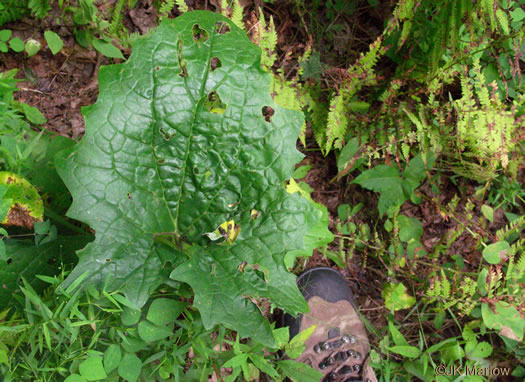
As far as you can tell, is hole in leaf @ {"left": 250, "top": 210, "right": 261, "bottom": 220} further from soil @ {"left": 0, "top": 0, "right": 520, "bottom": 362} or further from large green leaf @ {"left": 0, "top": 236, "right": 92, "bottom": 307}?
soil @ {"left": 0, "top": 0, "right": 520, "bottom": 362}

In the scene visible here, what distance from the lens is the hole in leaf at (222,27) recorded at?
178 cm

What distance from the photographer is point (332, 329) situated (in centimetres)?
270

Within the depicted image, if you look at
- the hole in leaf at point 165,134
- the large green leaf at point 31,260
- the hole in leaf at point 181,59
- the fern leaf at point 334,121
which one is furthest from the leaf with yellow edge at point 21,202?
the fern leaf at point 334,121

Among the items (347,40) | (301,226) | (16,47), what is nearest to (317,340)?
(301,226)

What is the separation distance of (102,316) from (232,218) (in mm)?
685

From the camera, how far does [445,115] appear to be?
2559 mm

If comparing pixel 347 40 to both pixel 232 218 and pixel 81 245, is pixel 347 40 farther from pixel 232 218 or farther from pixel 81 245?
pixel 81 245

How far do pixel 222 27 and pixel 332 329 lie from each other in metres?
2.00

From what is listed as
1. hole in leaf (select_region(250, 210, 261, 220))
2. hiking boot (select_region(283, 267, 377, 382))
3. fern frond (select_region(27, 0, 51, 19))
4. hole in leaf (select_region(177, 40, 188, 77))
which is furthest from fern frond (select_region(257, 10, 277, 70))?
hiking boot (select_region(283, 267, 377, 382))

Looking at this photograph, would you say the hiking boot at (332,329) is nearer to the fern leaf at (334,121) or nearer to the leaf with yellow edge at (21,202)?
the fern leaf at (334,121)

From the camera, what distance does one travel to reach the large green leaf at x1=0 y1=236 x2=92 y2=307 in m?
1.69

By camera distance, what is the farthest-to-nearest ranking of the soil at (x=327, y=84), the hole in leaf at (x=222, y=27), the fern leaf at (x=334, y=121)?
the soil at (x=327, y=84)
the fern leaf at (x=334, y=121)
the hole in leaf at (x=222, y=27)

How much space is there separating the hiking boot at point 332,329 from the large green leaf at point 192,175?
1.01m

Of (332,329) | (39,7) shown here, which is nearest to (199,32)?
(39,7)
